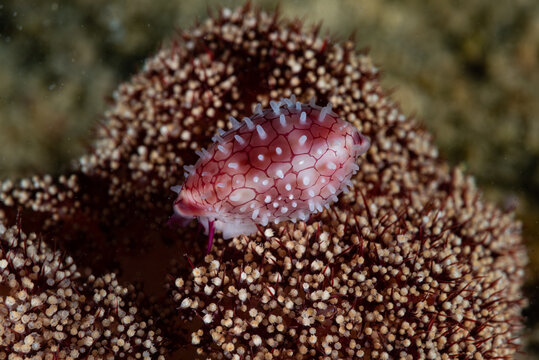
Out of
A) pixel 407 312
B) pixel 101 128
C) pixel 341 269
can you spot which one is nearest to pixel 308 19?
pixel 101 128

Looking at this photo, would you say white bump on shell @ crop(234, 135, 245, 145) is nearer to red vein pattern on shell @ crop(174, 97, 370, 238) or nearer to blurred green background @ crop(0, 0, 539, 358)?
red vein pattern on shell @ crop(174, 97, 370, 238)

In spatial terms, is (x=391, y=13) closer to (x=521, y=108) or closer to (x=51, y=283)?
(x=521, y=108)

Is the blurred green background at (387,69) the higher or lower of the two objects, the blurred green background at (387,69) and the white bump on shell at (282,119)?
the higher

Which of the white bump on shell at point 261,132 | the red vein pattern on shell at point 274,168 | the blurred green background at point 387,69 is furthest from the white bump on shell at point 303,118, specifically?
the blurred green background at point 387,69

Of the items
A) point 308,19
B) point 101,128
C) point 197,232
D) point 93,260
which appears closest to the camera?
point 197,232

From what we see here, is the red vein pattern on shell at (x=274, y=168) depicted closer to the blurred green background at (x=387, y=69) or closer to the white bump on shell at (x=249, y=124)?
the white bump on shell at (x=249, y=124)

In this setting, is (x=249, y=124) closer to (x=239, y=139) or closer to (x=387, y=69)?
(x=239, y=139)
